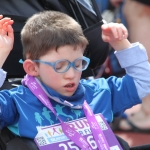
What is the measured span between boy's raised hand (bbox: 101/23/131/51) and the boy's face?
17 centimetres

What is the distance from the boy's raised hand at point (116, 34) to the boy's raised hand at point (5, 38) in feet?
1.52

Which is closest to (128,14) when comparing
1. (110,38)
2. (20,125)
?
(110,38)

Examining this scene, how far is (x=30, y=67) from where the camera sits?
8.89 ft

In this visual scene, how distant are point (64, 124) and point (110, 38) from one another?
19.8 inches

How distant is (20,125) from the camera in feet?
8.66

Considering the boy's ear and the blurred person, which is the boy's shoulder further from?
the blurred person

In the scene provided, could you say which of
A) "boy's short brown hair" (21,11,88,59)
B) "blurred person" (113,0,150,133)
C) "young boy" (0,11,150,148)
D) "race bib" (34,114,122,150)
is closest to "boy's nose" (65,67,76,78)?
"young boy" (0,11,150,148)

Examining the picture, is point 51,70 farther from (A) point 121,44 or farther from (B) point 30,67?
(A) point 121,44

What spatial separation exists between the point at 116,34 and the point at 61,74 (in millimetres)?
347

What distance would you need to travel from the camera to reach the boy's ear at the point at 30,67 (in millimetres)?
2690

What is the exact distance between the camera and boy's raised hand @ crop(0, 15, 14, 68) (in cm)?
262

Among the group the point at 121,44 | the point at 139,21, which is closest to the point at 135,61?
the point at 121,44

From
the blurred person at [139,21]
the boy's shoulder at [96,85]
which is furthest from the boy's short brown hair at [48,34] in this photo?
the blurred person at [139,21]

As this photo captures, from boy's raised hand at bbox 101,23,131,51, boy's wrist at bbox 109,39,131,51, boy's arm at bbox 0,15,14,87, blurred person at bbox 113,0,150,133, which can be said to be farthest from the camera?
blurred person at bbox 113,0,150,133
